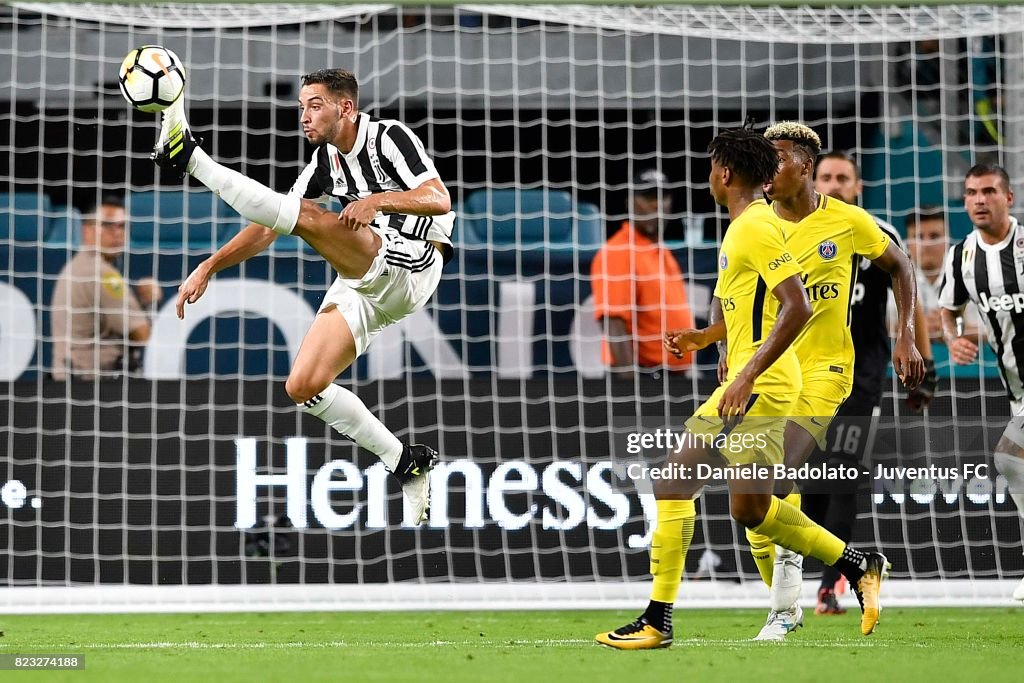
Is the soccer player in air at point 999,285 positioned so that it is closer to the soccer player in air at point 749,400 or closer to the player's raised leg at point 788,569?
the player's raised leg at point 788,569

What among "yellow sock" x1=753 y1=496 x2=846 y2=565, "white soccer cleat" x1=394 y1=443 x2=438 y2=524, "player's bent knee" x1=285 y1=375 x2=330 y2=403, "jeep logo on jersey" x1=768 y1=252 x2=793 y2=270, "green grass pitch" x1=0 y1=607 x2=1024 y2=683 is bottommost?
"green grass pitch" x1=0 y1=607 x2=1024 y2=683

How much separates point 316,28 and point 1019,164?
499 centimetres

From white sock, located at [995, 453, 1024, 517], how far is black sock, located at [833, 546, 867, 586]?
1.44 metres

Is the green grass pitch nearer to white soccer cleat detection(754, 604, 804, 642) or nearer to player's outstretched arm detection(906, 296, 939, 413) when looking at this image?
white soccer cleat detection(754, 604, 804, 642)

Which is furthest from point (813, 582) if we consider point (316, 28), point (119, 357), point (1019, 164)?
point (316, 28)

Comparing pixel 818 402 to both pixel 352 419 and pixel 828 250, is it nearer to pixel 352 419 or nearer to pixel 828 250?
pixel 828 250

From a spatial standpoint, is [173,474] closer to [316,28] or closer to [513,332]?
[513,332]

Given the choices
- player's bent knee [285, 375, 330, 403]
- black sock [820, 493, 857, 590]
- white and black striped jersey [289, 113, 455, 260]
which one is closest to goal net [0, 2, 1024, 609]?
black sock [820, 493, 857, 590]

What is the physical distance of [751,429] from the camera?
570cm

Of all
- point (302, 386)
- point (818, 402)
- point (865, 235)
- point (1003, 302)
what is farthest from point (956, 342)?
point (302, 386)

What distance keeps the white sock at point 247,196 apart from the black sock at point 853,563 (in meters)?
2.45

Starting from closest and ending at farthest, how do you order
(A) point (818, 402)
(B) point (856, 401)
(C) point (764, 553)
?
(A) point (818, 402), (C) point (764, 553), (B) point (856, 401)

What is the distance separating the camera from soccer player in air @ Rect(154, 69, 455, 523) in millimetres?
5863

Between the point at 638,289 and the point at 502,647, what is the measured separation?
3907 mm
